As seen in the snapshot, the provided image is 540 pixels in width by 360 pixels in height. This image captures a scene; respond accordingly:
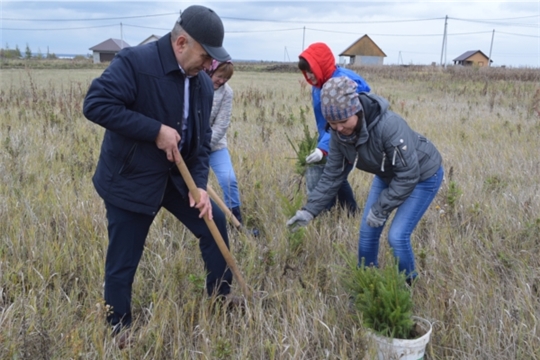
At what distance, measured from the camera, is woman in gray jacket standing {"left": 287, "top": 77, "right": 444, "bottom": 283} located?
2641mm

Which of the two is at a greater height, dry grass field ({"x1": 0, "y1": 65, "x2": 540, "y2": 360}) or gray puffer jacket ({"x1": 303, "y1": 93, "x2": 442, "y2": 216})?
gray puffer jacket ({"x1": 303, "y1": 93, "x2": 442, "y2": 216})

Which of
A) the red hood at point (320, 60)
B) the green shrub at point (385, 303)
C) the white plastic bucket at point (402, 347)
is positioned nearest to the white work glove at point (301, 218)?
the green shrub at point (385, 303)

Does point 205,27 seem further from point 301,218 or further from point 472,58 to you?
point 472,58

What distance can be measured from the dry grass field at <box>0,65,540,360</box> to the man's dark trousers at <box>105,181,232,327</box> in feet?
0.36

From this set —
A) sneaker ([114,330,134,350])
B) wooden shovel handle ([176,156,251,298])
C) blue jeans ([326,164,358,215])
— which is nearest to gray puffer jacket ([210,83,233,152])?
blue jeans ([326,164,358,215])

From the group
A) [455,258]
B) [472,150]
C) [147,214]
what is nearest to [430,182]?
[455,258]

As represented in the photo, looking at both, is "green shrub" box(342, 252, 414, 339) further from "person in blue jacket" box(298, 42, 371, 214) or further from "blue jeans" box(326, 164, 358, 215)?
"blue jeans" box(326, 164, 358, 215)

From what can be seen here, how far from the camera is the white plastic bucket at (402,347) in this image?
2.26 metres

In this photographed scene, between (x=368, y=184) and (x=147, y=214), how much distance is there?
3184 mm

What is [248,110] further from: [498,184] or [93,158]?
[498,184]

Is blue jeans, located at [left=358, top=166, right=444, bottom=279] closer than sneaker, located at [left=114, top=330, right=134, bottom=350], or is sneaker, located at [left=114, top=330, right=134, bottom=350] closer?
sneaker, located at [left=114, top=330, right=134, bottom=350]

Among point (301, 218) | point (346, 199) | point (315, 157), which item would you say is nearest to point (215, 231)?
point (301, 218)

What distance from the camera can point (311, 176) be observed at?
415cm

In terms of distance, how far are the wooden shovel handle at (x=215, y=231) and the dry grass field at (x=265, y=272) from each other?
17 cm
